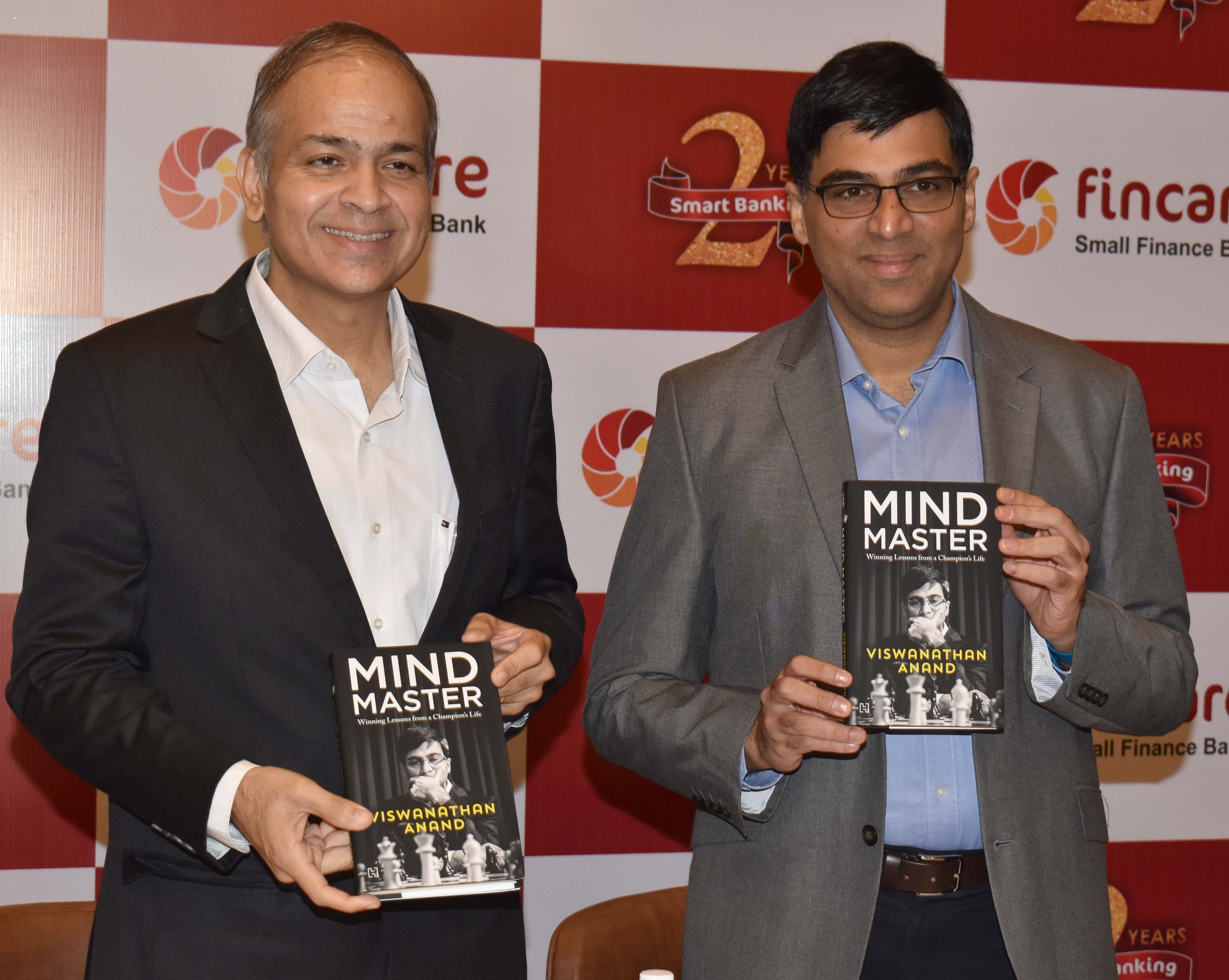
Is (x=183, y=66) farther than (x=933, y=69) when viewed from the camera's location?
Yes

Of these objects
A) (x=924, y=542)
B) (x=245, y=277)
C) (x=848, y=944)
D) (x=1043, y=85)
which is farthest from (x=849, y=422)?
(x=1043, y=85)

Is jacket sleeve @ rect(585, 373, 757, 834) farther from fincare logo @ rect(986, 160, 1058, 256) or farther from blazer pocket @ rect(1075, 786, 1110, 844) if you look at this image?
fincare logo @ rect(986, 160, 1058, 256)

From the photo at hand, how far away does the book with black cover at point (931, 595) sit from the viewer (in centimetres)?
177

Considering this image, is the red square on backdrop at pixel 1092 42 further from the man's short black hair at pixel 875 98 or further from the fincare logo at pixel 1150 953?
the fincare logo at pixel 1150 953

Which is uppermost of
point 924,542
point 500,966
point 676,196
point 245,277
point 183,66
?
point 183,66

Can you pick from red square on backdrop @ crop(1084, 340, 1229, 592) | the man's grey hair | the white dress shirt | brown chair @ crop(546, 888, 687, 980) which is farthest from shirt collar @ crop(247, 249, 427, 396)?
red square on backdrop @ crop(1084, 340, 1229, 592)

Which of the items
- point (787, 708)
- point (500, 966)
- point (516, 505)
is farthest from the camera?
point (516, 505)

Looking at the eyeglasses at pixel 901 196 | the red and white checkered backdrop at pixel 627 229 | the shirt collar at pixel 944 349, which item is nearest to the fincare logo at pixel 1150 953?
the red and white checkered backdrop at pixel 627 229

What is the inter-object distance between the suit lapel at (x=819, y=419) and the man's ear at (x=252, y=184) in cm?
93

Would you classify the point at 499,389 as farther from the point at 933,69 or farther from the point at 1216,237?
the point at 1216,237

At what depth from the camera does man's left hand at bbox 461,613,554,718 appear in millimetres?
1891

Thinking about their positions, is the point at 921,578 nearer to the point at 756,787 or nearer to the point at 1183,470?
the point at 756,787

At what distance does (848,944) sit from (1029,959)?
0.90 ft

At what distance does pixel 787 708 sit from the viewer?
1.79 metres
